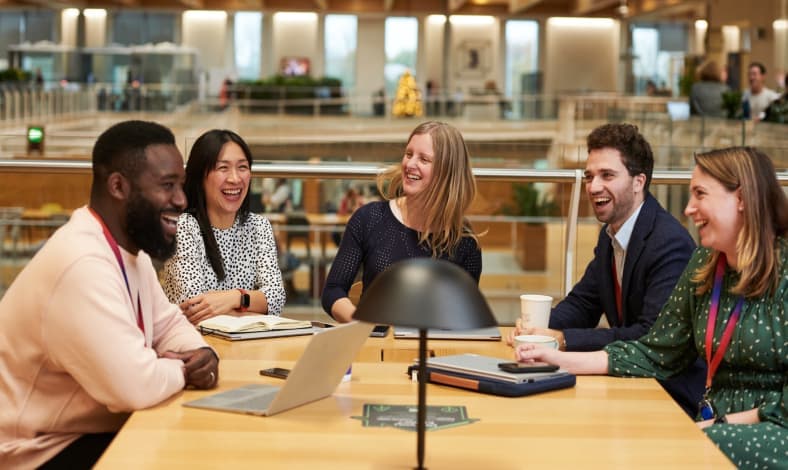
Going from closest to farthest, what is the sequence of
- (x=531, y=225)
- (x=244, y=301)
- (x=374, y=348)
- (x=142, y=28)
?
(x=374, y=348) → (x=244, y=301) → (x=531, y=225) → (x=142, y=28)

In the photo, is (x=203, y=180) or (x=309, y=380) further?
(x=203, y=180)

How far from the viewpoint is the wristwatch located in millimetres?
3607

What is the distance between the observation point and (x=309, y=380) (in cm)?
229

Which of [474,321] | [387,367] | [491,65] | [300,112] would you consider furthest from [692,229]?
[491,65]

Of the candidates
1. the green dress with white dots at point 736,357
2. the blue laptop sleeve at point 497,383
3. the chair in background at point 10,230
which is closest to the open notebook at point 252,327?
the blue laptop sleeve at point 497,383

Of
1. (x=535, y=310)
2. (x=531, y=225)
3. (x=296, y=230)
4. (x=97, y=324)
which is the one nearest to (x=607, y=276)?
(x=535, y=310)

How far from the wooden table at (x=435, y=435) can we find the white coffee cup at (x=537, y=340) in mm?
201

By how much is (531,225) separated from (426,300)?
19.5ft

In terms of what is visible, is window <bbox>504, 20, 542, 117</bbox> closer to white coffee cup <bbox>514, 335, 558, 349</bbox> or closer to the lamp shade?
white coffee cup <bbox>514, 335, 558, 349</bbox>

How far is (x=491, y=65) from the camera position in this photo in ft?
112

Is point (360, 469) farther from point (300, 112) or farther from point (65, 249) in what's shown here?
point (300, 112)

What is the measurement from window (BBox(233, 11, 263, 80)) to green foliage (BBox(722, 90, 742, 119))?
23092 mm

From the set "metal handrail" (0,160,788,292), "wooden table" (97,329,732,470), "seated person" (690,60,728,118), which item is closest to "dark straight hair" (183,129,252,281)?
"metal handrail" (0,160,788,292)

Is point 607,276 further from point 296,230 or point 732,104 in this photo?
point 732,104
